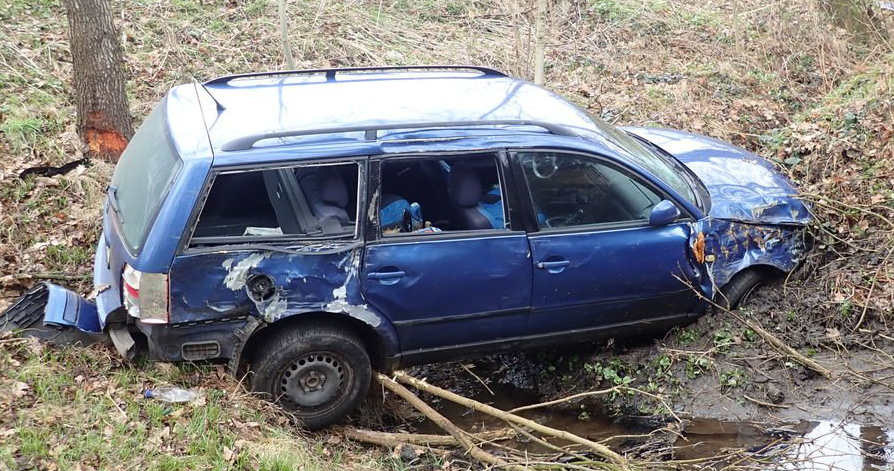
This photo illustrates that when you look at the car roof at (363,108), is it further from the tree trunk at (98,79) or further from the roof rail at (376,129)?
the tree trunk at (98,79)

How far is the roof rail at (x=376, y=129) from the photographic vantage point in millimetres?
4336

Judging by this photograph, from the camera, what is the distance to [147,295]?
4262mm

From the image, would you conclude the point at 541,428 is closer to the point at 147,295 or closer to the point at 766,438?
the point at 766,438

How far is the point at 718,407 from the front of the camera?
5074 millimetres

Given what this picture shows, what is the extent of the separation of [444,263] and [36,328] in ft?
8.35

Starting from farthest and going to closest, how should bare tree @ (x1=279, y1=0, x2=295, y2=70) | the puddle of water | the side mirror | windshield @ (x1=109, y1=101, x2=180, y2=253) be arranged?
bare tree @ (x1=279, y1=0, x2=295, y2=70)
the side mirror
the puddle of water
windshield @ (x1=109, y1=101, x2=180, y2=253)

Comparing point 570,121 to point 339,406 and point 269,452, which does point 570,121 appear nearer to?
point 339,406

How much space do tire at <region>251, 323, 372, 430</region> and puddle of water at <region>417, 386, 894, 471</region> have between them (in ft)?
2.12

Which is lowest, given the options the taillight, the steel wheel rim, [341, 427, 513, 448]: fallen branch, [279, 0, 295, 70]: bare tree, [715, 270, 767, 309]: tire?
[341, 427, 513, 448]: fallen branch

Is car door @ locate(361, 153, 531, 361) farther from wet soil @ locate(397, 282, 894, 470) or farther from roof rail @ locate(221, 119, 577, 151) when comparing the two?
wet soil @ locate(397, 282, 894, 470)

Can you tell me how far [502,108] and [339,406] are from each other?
217 cm

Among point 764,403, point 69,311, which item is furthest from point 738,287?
point 69,311

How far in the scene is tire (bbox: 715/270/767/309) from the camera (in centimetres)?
543

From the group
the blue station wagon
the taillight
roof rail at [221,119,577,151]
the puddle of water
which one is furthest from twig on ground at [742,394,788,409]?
the taillight
